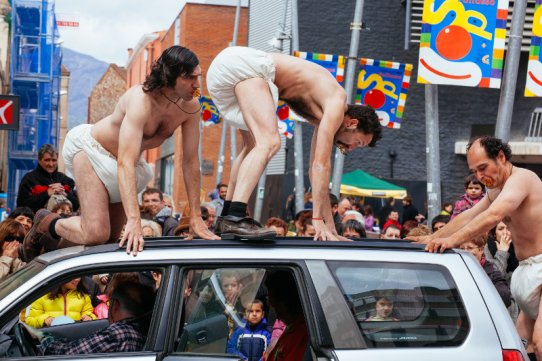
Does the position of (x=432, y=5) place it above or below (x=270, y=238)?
above

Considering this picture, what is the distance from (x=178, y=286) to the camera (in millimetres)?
4758

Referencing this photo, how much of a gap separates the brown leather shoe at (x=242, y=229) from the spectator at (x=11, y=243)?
3724mm

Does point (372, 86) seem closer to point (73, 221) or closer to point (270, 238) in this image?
point (73, 221)

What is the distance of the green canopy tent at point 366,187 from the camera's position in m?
29.0

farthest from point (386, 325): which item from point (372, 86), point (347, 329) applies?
point (372, 86)

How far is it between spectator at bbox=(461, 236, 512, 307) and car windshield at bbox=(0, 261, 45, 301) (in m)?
4.21

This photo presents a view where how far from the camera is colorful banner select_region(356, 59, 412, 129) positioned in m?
16.1

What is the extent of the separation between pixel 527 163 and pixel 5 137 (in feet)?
59.0

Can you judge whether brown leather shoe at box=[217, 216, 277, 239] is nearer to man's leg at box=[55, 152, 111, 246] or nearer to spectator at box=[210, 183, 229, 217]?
man's leg at box=[55, 152, 111, 246]

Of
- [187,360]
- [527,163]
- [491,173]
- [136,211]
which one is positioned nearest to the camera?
[187,360]

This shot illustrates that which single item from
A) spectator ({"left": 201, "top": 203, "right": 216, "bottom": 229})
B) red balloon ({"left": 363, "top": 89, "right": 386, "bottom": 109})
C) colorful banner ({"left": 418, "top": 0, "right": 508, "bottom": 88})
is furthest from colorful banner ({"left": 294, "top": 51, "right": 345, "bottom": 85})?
colorful banner ({"left": 418, "top": 0, "right": 508, "bottom": 88})

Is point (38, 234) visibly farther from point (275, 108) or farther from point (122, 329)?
point (122, 329)

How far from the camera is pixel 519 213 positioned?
6324 millimetres

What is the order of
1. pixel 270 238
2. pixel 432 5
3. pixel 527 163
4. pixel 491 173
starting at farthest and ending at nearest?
pixel 527 163 → pixel 432 5 → pixel 491 173 → pixel 270 238
